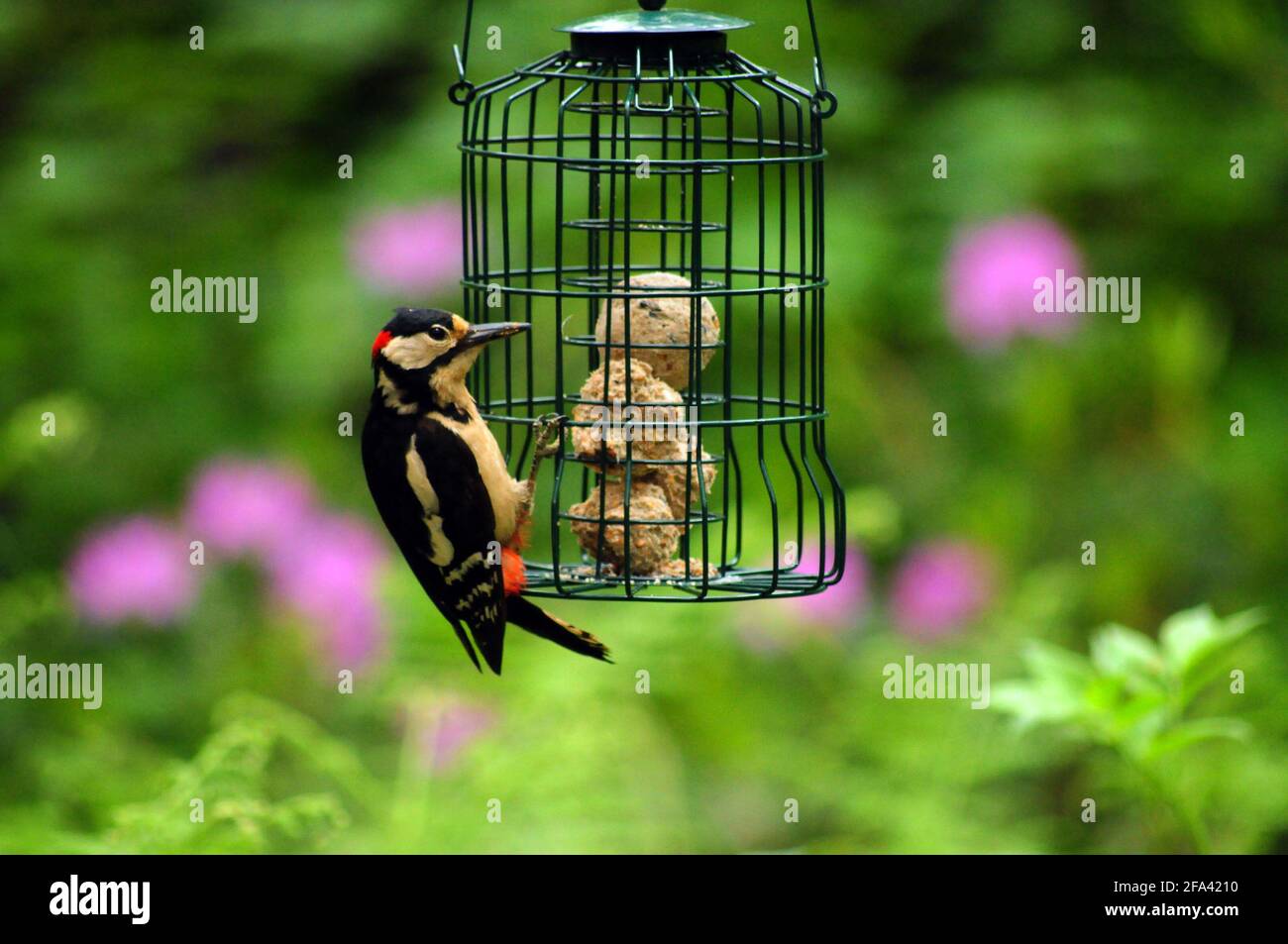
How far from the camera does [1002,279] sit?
255 inches

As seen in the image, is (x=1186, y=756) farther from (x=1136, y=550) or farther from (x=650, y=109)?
(x=650, y=109)

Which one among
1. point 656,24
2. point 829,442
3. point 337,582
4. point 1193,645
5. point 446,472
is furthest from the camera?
point 829,442

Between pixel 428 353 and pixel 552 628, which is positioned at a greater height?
pixel 428 353

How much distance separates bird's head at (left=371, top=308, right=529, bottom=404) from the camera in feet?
14.0

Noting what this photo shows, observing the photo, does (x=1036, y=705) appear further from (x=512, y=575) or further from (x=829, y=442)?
(x=829, y=442)

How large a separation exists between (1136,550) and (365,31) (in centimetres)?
343

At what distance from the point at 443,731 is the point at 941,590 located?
1639mm

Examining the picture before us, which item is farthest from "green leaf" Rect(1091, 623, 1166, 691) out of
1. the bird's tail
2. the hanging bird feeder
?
the bird's tail

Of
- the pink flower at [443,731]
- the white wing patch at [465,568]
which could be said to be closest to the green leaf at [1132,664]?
the white wing patch at [465,568]

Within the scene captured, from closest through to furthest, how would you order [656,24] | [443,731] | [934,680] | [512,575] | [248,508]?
[656,24], [512,575], [443,731], [934,680], [248,508]

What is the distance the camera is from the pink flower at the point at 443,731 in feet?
17.8

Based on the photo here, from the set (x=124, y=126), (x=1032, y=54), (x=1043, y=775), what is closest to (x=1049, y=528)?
(x=1043, y=775)

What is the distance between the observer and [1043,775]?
20.6 feet

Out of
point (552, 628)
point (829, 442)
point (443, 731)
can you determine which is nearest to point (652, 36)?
point (552, 628)
